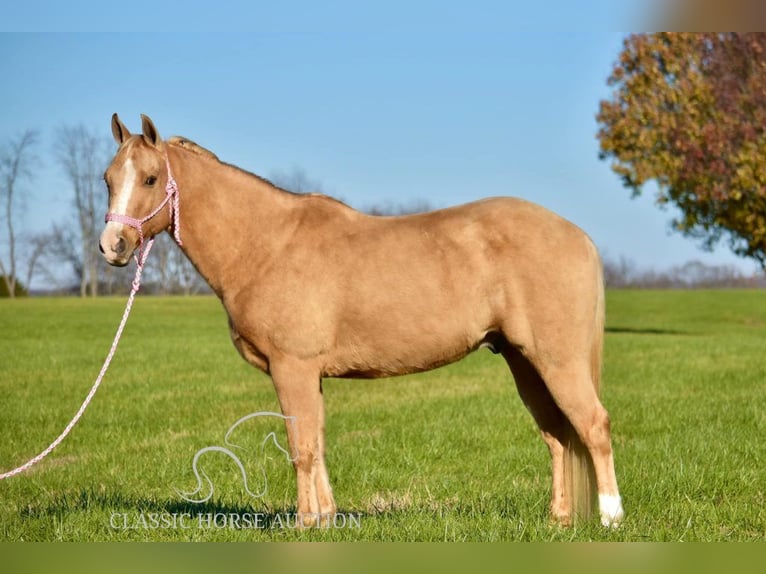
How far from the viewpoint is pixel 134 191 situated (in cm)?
510

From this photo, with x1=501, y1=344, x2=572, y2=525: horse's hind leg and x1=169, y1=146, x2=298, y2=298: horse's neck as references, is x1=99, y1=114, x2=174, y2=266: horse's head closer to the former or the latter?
x1=169, y1=146, x2=298, y2=298: horse's neck

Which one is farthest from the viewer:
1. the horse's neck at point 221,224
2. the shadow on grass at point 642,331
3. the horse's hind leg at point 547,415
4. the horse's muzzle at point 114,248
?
the shadow on grass at point 642,331

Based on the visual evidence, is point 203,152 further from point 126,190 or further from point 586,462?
point 586,462

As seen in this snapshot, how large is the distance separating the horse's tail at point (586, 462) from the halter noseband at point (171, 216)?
9.04 feet

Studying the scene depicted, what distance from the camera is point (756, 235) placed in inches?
958

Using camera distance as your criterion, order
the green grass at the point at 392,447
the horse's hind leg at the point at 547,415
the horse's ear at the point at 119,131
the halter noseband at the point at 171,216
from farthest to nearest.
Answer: the green grass at the point at 392,447
the horse's hind leg at the point at 547,415
the horse's ear at the point at 119,131
the halter noseband at the point at 171,216

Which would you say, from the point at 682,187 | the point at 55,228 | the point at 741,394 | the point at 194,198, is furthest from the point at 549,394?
the point at 682,187

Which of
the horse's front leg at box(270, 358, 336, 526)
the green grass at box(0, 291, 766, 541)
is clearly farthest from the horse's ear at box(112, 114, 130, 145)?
the green grass at box(0, 291, 766, 541)

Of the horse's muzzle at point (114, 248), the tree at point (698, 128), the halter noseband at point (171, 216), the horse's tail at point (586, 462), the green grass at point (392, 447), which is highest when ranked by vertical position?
the tree at point (698, 128)

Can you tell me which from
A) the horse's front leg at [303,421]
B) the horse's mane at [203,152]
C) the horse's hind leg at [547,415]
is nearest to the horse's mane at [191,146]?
the horse's mane at [203,152]

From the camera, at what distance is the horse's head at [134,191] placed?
197 inches

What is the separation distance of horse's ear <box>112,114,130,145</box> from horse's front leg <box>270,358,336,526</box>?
1.72m

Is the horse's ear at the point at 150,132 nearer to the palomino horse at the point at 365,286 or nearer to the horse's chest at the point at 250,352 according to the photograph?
the palomino horse at the point at 365,286

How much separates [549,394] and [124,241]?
118 inches
